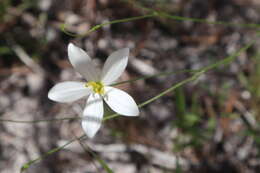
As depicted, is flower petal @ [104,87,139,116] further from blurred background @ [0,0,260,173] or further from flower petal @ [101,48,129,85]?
blurred background @ [0,0,260,173]

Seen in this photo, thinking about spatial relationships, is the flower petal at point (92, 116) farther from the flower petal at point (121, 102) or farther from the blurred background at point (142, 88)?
the blurred background at point (142, 88)

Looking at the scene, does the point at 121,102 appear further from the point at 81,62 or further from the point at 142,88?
the point at 142,88

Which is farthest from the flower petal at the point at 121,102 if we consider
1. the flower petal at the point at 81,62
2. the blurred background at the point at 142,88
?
the blurred background at the point at 142,88

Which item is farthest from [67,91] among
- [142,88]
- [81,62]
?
A: [142,88]

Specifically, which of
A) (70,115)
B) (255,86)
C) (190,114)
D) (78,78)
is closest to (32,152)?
(70,115)

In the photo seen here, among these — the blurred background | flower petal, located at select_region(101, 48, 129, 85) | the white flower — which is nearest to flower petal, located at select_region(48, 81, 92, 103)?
the white flower

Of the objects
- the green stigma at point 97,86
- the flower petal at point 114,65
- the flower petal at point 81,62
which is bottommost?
the green stigma at point 97,86
